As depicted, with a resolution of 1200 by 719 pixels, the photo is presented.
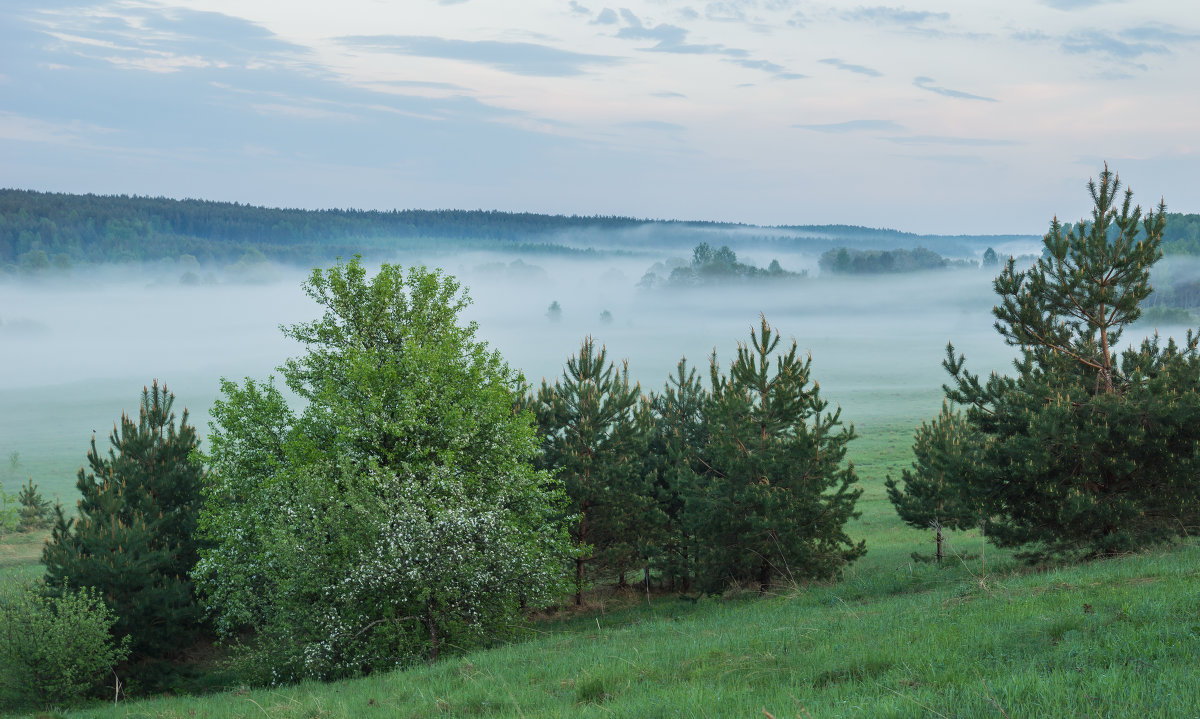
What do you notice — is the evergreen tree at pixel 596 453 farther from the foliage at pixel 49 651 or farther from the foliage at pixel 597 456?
the foliage at pixel 49 651

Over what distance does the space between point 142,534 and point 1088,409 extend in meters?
27.5

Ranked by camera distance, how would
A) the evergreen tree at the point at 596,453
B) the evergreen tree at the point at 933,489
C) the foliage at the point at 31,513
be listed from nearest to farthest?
the evergreen tree at the point at 933,489 → the evergreen tree at the point at 596,453 → the foliage at the point at 31,513

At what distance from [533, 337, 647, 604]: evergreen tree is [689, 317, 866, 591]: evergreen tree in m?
5.56

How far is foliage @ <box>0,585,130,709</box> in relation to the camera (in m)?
23.2

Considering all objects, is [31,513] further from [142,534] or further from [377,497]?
[377,497]

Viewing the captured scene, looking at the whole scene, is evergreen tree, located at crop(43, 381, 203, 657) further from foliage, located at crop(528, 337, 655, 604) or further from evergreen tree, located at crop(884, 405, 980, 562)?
evergreen tree, located at crop(884, 405, 980, 562)

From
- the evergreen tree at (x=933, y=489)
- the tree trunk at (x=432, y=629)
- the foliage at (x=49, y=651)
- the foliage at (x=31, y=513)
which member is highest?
the evergreen tree at (x=933, y=489)

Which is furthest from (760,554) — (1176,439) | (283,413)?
(283,413)

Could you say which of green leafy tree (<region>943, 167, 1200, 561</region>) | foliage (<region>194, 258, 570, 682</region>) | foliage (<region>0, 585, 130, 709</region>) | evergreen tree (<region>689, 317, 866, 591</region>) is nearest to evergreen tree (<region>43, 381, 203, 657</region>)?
foliage (<region>194, 258, 570, 682</region>)

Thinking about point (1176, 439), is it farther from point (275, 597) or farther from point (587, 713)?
point (275, 597)

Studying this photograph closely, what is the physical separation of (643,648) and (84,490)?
23.3 meters

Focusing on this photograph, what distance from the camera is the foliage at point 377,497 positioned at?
64.4 feet

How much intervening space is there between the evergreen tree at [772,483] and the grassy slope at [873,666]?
677cm

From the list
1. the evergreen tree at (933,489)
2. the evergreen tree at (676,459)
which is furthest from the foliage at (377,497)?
the evergreen tree at (933,489)
